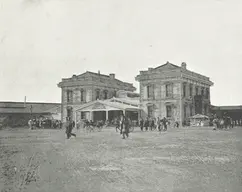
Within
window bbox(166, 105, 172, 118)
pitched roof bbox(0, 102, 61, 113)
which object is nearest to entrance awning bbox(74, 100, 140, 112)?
window bbox(166, 105, 172, 118)

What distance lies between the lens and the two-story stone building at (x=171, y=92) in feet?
108

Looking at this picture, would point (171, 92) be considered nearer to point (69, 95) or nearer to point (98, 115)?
point (98, 115)

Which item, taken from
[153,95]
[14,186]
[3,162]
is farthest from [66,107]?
[14,186]

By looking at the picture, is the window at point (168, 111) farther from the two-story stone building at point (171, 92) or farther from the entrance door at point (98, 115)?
the entrance door at point (98, 115)

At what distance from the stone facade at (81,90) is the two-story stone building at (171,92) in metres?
6.65

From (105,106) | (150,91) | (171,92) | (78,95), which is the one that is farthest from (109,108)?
(78,95)

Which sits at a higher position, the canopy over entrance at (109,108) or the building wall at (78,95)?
the building wall at (78,95)

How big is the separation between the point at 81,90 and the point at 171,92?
11.8m

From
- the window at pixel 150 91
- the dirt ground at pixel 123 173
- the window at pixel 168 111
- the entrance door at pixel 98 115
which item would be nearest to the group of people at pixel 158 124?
the window at pixel 168 111

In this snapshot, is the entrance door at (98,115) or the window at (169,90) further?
the entrance door at (98,115)

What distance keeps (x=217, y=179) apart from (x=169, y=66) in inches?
1120

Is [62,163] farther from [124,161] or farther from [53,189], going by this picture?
[53,189]

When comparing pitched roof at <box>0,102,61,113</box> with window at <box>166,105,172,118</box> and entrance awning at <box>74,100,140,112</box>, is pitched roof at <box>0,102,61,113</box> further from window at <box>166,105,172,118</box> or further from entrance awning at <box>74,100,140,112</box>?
window at <box>166,105,172,118</box>

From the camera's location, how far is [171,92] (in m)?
33.3
